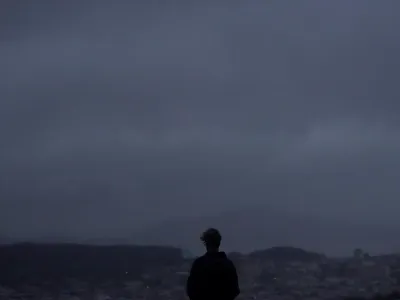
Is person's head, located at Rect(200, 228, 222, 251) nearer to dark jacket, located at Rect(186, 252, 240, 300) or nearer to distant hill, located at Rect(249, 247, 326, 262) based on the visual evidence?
dark jacket, located at Rect(186, 252, 240, 300)

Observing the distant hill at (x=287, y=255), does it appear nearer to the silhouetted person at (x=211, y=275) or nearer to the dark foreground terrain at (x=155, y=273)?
the dark foreground terrain at (x=155, y=273)

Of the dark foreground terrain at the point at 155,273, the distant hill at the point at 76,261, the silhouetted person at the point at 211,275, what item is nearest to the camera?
the silhouetted person at the point at 211,275

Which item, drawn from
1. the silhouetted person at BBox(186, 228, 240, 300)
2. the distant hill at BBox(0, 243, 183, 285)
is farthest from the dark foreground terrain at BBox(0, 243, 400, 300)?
the silhouetted person at BBox(186, 228, 240, 300)

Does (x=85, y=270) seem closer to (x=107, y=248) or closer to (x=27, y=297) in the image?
(x=107, y=248)

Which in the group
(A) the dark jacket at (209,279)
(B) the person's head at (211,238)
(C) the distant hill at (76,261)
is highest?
(C) the distant hill at (76,261)

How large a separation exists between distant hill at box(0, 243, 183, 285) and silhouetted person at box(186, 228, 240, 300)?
39.9 m

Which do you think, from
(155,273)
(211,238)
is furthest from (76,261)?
(211,238)

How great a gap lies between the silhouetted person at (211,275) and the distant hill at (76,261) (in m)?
39.9

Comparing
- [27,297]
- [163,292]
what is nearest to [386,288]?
[163,292]

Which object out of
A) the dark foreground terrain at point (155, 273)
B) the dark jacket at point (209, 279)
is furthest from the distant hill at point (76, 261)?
the dark jacket at point (209, 279)

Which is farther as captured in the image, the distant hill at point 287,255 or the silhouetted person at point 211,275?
the distant hill at point 287,255

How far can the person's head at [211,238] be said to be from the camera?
601cm

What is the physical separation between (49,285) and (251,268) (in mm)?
12969

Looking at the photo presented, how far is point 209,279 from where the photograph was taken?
5.94 m
